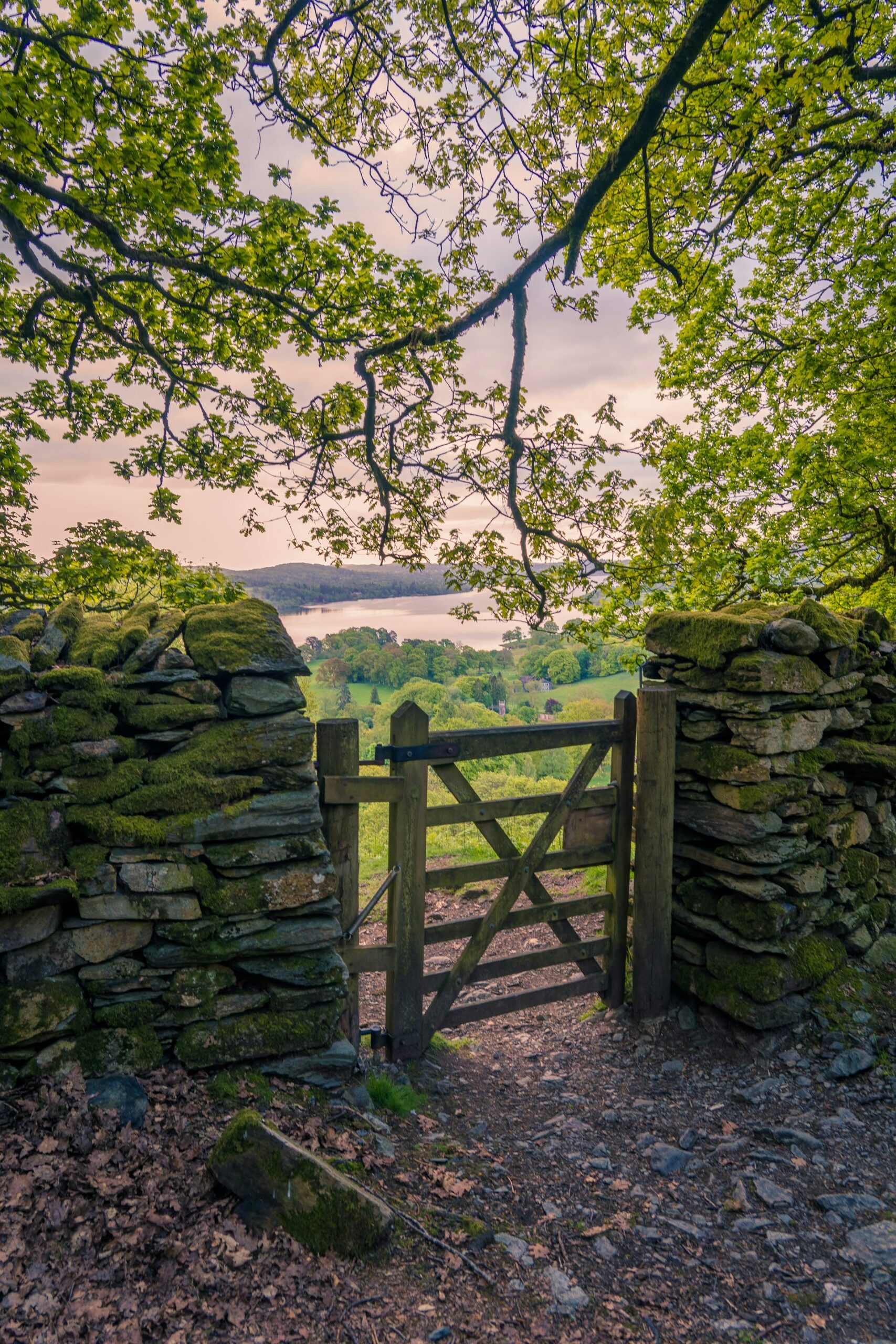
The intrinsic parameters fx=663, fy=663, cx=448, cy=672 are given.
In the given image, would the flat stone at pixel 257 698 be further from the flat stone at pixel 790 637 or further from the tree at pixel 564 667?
the tree at pixel 564 667

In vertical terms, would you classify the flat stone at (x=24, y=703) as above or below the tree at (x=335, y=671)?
above

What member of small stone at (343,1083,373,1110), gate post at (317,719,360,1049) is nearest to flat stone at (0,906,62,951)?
gate post at (317,719,360,1049)

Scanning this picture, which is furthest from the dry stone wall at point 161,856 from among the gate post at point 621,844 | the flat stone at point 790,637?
Result: the flat stone at point 790,637

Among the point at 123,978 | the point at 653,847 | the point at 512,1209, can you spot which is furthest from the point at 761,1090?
the point at 123,978

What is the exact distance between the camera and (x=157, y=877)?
9.80 feet

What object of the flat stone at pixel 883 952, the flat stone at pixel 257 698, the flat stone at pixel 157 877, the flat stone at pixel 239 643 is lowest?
the flat stone at pixel 883 952

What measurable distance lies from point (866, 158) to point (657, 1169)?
10875 millimetres

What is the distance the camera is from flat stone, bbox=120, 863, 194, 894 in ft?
9.68

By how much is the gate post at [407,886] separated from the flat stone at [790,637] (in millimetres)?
2459

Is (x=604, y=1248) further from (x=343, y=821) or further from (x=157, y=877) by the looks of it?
(x=157, y=877)

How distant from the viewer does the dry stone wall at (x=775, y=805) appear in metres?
4.42

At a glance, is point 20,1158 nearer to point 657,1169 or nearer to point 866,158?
point 657,1169

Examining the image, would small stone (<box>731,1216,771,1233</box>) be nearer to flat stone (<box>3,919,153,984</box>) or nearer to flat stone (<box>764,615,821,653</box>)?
flat stone (<box>3,919,153,984</box>)

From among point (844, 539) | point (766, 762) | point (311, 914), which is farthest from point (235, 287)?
point (844, 539)
